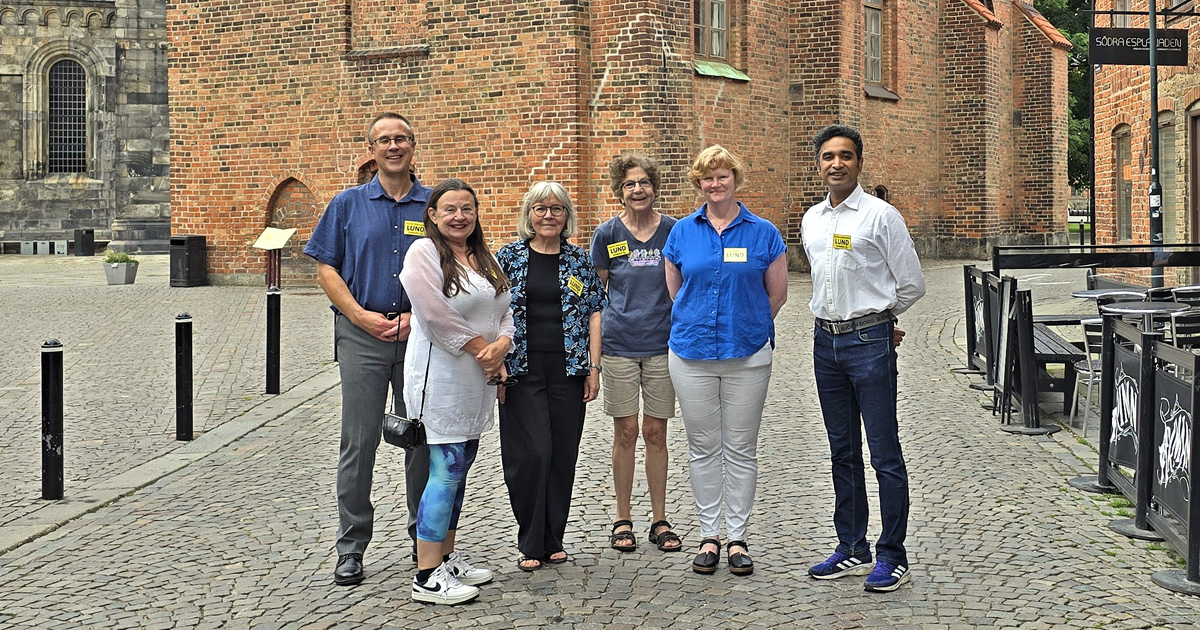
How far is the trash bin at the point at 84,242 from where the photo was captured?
38.8 m

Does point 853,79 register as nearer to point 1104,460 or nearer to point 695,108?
point 695,108

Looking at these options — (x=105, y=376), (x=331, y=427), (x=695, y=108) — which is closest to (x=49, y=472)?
(x=331, y=427)

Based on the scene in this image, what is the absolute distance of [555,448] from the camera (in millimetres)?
5480

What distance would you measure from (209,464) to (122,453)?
76 centimetres

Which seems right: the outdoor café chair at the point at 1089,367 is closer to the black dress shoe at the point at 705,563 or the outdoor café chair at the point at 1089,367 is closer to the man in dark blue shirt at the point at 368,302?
the black dress shoe at the point at 705,563

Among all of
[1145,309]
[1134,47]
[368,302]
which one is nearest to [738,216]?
[368,302]

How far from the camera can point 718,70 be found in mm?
22141

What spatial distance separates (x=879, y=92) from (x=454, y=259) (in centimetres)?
2374

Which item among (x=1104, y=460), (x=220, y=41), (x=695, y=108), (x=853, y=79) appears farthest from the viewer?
(x=853, y=79)

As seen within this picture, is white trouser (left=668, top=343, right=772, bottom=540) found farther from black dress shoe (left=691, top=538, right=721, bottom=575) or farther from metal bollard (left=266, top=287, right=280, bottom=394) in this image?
metal bollard (left=266, top=287, right=280, bottom=394)

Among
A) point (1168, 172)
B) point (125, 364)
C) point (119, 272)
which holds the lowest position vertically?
point (125, 364)

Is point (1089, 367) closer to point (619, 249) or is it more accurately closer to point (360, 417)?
point (619, 249)

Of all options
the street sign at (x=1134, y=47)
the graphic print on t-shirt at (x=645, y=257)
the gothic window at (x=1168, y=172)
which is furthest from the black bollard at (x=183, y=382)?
the gothic window at (x=1168, y=172)

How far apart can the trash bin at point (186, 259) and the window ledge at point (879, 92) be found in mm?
14138
